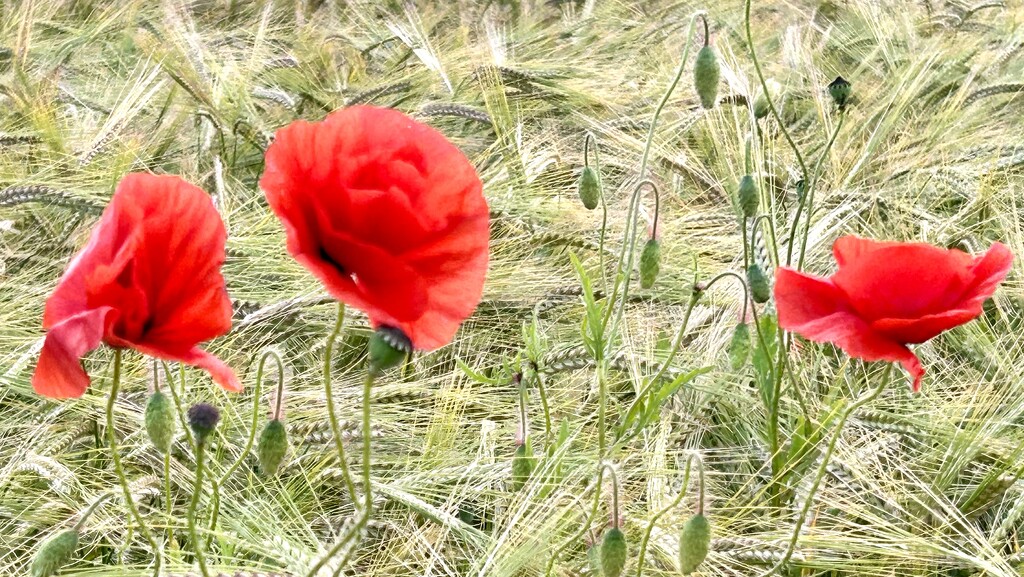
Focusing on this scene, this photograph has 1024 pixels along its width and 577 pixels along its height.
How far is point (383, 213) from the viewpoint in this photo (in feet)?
1.57

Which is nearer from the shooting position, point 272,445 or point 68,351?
point 68,351

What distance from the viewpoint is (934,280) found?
67 cm

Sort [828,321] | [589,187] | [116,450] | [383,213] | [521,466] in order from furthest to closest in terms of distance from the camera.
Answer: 1. [589,187]
2. [521,466]
3. [828,321]
4. [116,450]
5. [383,213]

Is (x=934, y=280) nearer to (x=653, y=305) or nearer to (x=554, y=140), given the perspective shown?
(x=653, y=305)

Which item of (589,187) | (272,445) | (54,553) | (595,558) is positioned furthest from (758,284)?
(54,553)

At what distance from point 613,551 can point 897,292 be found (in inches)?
9.3

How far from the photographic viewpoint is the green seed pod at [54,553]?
589 millimetres

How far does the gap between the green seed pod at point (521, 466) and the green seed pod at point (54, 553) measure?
1.25 feet

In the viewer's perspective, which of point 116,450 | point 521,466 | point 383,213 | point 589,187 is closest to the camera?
point 383,213

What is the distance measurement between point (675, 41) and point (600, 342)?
6.27 ft

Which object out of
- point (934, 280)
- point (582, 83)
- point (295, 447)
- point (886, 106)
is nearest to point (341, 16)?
point (582, 83)

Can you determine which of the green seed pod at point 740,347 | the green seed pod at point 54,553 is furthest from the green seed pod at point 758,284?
the green seed pod at point 54,553

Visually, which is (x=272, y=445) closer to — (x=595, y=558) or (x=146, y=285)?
(x=146, y=285)

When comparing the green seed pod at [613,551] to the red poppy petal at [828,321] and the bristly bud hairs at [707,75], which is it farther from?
the bristly bud hairs at [707,75]
